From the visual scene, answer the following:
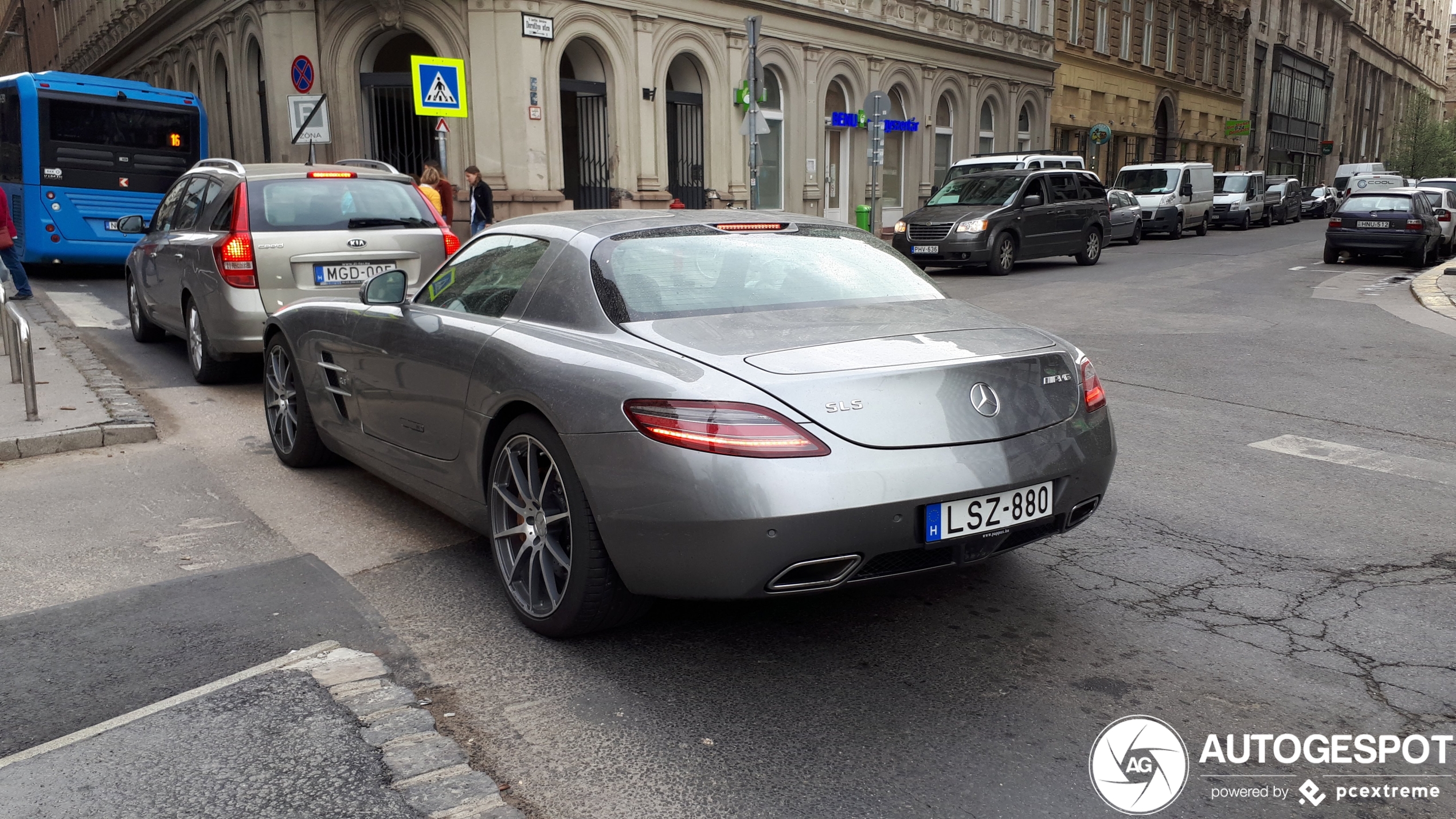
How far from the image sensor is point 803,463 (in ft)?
10.6

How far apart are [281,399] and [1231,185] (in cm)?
3752

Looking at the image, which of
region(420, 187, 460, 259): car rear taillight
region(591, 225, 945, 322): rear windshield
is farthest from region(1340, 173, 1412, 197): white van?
region(591, 225, 945, 322): rear windshield

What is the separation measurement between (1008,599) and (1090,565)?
57 cm

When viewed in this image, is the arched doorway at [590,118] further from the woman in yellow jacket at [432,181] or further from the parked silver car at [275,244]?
the parked silver car at [275,244]

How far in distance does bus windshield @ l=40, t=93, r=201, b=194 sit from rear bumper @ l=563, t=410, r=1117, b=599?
1668 cm

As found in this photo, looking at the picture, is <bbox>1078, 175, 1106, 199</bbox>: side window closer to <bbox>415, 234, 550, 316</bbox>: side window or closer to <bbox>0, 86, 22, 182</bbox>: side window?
<bbox>0, 86, 22, 182</bbox>: side window

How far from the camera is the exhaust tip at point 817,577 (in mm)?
3297

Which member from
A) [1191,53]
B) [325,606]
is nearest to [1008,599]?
[325,606]

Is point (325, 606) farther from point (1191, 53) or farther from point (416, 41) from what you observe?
point (1191, 53)

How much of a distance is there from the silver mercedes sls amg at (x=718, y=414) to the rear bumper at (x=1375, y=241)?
800 inches

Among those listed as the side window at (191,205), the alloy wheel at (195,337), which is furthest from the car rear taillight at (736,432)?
the side window at (191,205)

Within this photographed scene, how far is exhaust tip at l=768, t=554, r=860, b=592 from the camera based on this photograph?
3297mm

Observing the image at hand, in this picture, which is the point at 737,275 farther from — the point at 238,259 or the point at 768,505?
the point at 238,259

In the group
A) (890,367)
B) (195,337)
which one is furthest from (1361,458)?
(195,337)
